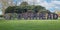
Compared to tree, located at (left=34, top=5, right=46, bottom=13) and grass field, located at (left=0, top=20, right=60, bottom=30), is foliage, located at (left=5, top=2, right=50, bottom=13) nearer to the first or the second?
tree, located at (left=34, top=5, right=46, bottom=13)

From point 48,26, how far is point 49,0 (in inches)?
12.3

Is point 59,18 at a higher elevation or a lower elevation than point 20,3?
lower

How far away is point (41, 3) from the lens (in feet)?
10.5

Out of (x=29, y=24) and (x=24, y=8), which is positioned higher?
(x=24, y=8)

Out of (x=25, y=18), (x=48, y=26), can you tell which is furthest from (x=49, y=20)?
(x=25, y=18)

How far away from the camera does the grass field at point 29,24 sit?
312 cm

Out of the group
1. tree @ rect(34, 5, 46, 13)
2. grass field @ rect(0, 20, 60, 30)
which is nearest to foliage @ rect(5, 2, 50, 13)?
tree @ rect(34, 5, 46, 13)

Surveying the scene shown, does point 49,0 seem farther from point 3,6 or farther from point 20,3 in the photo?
point 3,6

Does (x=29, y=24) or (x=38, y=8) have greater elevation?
(x=38, y=8)

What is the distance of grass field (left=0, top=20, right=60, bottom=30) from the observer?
10.2 ft

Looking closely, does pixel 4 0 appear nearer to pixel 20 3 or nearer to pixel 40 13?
pixel 20 3

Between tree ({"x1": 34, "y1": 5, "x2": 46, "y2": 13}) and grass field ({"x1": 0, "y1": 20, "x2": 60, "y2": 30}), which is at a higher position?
tree ({"x1": 34, "y1": 5, "x2": 46, "y2": 13})

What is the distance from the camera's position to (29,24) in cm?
316

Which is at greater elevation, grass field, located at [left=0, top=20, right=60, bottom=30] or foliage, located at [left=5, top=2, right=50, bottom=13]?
foliage, located at [left=5, top=2, right=50, bottom=13]
